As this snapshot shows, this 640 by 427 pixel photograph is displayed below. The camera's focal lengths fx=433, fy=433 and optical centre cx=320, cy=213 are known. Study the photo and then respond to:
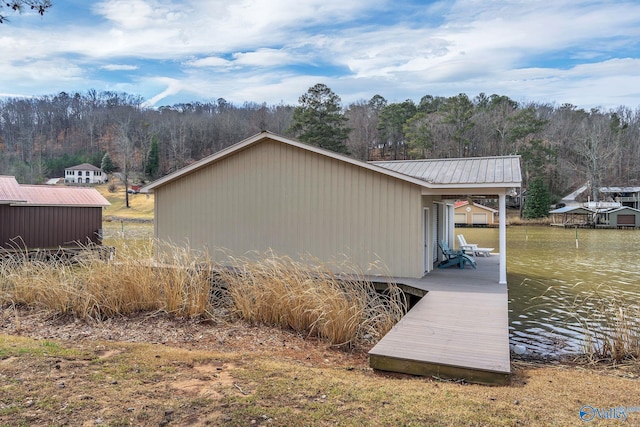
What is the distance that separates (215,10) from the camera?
9.95 m

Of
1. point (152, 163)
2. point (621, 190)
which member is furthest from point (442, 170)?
point (152, 163)

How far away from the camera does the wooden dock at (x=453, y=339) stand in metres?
4.12

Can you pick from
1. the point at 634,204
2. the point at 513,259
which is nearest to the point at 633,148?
the point at 634,204

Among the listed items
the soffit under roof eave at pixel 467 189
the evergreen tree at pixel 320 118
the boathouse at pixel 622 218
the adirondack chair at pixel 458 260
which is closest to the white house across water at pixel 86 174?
the evergreen tree at pixel 320 118

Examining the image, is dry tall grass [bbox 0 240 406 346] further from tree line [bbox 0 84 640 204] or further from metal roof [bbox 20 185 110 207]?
tree line [bbox 0 84 640 204]

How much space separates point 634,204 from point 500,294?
51.9m

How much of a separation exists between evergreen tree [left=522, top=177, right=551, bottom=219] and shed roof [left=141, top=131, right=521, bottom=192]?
34026 mm

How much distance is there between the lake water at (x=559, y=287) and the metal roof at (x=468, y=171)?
2.42m

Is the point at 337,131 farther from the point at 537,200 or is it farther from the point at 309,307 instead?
the point at 309,307

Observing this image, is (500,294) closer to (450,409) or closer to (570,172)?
(450,409)

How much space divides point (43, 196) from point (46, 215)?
763 millimetres

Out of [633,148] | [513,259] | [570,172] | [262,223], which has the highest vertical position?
[633,148]

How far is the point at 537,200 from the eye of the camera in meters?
41.3

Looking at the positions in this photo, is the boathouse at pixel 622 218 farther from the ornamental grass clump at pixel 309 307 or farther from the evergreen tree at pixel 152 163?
the evergreen tree at pixel 152 163
